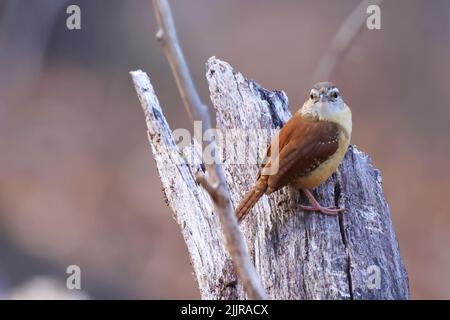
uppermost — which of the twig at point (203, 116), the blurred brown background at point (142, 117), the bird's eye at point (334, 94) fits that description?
the blurred brown background at point (142, 117)

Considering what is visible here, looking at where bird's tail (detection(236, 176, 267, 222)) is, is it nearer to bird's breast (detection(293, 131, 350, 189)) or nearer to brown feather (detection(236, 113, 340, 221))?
brown feather (detection(236, 113, 340, 221))

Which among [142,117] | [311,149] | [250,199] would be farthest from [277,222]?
[142,117]

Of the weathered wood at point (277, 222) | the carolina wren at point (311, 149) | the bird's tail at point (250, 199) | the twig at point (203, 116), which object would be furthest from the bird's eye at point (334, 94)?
the twig at point (203, 116)

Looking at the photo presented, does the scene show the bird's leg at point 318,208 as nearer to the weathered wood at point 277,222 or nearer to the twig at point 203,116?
the weathered wood at point 277,222

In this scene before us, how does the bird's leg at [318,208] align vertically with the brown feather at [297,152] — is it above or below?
below

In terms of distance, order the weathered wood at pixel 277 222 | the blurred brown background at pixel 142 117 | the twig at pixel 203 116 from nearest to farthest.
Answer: the twig at pixel 203 116 → the weathered wood at pixel 277 222 → the blurred brown background at pixel 142 117

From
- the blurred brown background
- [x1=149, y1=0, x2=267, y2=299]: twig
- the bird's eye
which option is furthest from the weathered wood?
the blurred brown background
